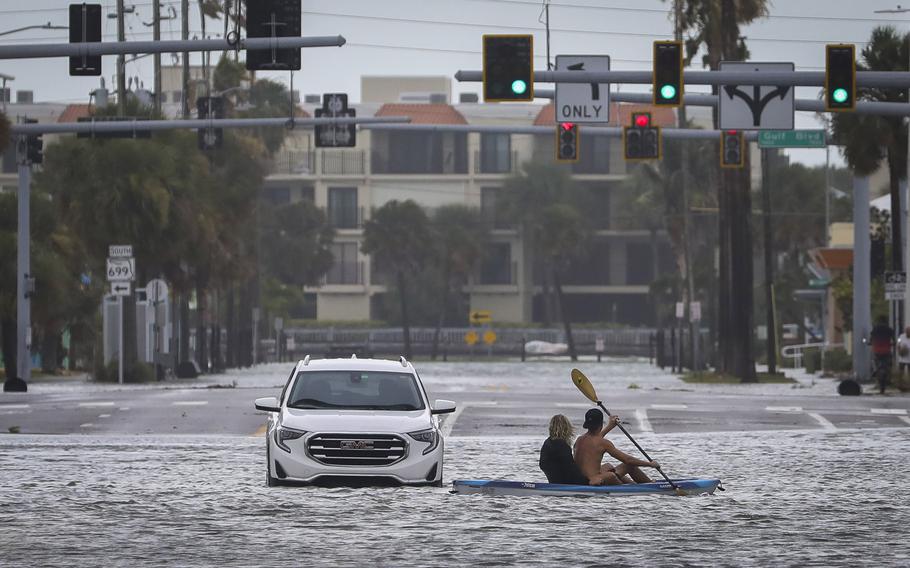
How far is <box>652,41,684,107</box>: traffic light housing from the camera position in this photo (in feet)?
105

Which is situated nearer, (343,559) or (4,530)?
(343,559)

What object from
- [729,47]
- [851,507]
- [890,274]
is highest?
[729,47]

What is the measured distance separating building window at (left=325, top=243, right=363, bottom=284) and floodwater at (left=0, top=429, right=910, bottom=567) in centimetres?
9255

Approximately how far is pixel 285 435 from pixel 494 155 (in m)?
99.2

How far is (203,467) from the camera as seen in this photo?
24125 millimetres

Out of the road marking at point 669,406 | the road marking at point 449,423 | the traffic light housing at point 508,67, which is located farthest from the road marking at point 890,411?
the traffic light housing at point 508,67

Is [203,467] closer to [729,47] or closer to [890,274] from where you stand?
[890,274]

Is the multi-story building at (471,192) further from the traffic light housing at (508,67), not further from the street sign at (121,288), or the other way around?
the traffic light housing at (508,67)

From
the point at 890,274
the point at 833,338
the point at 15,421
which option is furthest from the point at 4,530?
the point at 833,338

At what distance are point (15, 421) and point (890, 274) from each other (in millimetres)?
22684

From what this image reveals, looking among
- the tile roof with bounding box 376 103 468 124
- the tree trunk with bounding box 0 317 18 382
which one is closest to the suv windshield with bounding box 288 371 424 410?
the tree trunk with bounding box 0 317 18 382

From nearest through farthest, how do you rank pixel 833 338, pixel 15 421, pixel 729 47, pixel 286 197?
pixel 15 421 < pixel 729 47 < pixel 833 338 < pixel 286 197

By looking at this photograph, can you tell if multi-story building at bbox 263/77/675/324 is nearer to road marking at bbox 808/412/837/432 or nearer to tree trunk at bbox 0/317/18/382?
tree trunk at bbox 0/317/18/382

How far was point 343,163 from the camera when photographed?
11812 cm
